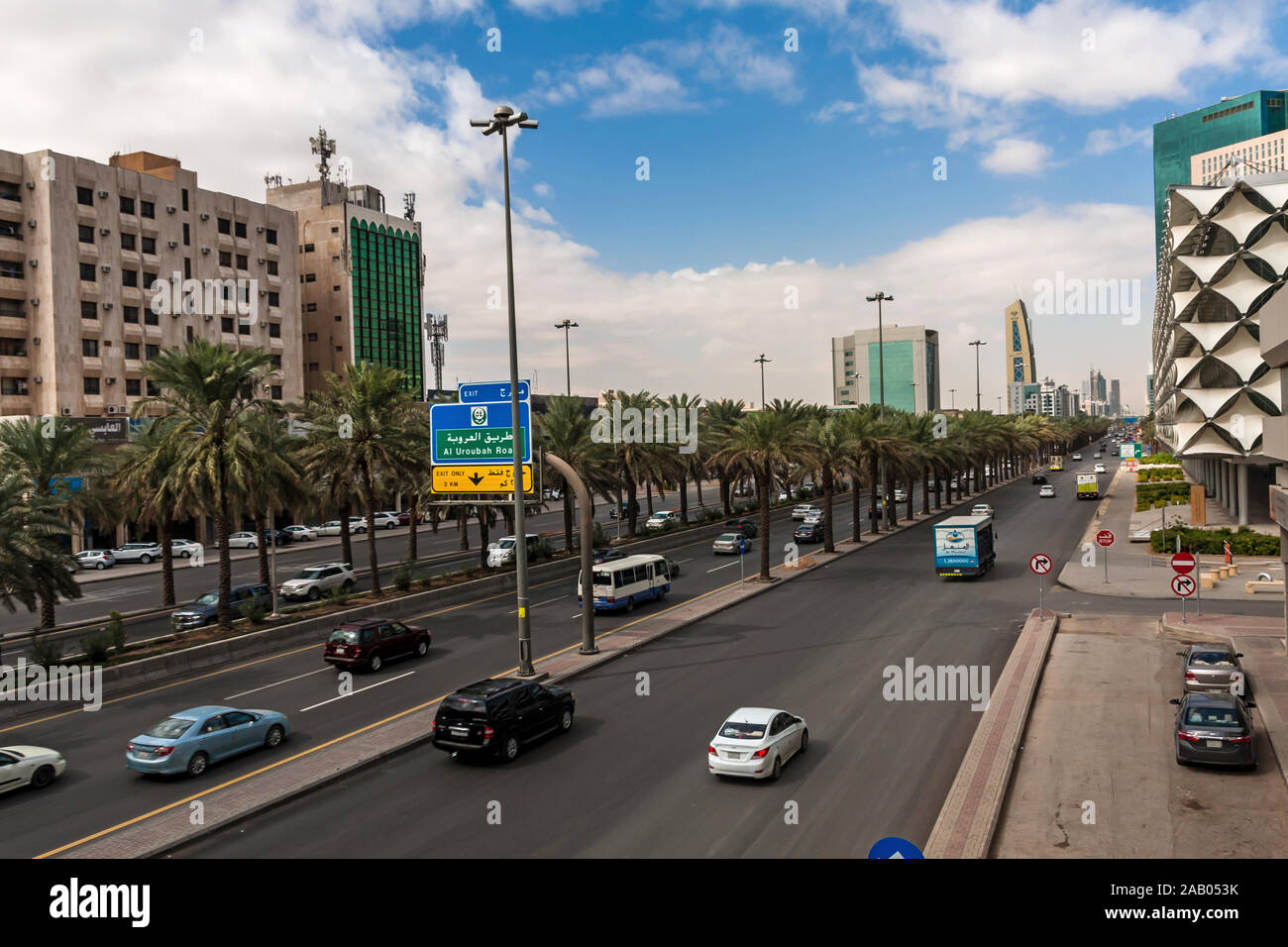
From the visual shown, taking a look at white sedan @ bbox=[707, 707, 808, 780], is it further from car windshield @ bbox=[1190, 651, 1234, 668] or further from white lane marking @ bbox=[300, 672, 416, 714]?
car windshield @ bbox=[1190, 651, 1234, 668]

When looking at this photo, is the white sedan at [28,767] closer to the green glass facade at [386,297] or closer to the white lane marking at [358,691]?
the white lane marking at [358,691]

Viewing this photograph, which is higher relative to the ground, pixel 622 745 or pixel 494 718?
pixel 494 718

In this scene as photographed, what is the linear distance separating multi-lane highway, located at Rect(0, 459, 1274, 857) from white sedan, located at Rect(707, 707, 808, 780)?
349 mm

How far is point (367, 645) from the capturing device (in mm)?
26297

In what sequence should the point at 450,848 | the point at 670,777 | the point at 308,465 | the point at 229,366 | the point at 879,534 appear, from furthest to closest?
the point at 879,534 < the point at 308,465 < the point at 229,366 < the point at 670,777 < the point at 450,848

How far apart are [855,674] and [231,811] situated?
16.1 meters

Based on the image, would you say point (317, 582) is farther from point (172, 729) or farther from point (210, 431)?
point (172, 729)

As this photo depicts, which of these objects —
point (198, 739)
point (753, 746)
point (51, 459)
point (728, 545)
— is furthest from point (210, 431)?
point (728, 545)

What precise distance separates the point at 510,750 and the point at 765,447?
84.9 feet

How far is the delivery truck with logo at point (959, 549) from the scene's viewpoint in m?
40.0
